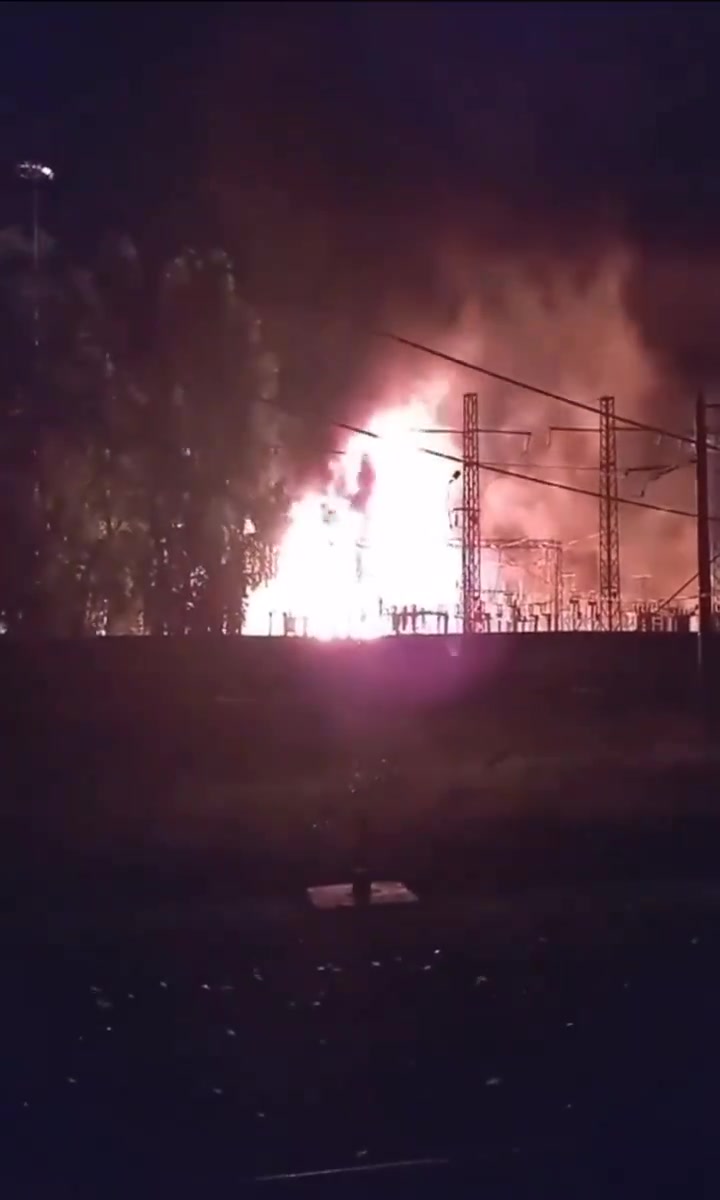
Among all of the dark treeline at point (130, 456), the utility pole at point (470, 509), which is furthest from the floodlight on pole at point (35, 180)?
the utility pole at point (470, 509)

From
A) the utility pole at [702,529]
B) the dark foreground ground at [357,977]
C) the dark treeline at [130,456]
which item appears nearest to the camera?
the dark foreground ground at [357,977]

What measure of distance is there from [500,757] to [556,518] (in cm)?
3844

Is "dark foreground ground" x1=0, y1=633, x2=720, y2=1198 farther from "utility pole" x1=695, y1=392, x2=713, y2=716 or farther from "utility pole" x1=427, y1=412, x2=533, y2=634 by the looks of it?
"utility pole" x1=427, y1=412, x2=533, y2=634

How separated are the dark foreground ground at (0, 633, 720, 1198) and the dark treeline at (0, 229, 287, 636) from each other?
1278 cm

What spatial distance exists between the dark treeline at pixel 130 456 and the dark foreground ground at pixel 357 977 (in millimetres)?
12779

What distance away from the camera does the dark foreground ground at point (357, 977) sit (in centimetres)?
600

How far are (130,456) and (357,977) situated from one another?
28.7 metres

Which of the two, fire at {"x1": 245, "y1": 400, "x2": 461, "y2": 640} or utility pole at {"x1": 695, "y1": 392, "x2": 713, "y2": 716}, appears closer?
utility pole at {"x1": 695, "y1": 392, "x2": 713, "y2": 716}

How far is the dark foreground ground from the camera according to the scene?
6.00 meters

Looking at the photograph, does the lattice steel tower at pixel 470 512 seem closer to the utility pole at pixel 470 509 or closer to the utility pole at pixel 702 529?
the utility pole at pixel 470 509

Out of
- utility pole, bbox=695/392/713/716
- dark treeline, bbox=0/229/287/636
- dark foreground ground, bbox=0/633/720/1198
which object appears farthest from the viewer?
dark treeline, bbox=0/229/287/636

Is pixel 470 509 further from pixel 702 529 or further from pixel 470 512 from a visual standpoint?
pixel 702 529

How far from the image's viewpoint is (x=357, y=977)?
29.4ft

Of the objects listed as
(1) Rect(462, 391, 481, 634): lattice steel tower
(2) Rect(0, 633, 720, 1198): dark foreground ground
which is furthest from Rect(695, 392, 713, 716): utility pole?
(1) Rect(462, 391, 481, 634): lattice steel tower
